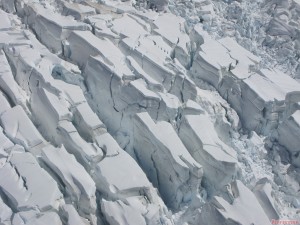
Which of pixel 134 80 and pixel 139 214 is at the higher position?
pixel 134 80

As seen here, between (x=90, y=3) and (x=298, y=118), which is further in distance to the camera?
(x=90, y=3)

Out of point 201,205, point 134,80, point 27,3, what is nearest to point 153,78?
point 134,80

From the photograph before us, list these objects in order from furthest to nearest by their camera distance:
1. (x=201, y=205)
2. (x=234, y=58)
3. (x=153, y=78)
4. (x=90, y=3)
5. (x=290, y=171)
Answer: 1. (x=90, y=3)
2. (x=234, y=58)
3. (x=153, y=78)
4. (x=290, y=171)
5. (x=201, y=205)

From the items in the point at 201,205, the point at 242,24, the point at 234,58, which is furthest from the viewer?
the point at 242,24

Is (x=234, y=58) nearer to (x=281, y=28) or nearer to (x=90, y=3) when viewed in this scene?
(x=281, y=28)

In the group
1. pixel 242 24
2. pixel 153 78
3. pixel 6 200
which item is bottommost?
pixel 6 200

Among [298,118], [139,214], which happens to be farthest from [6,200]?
[298,118]
